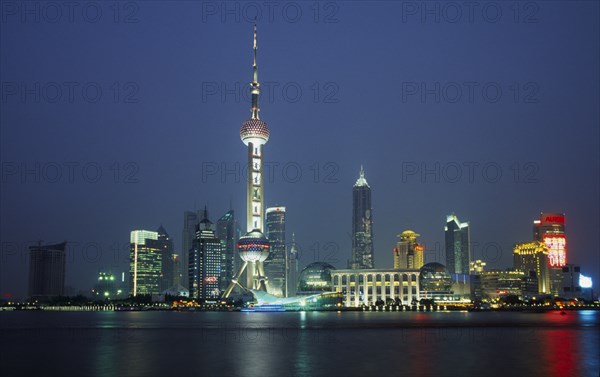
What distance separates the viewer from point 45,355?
254 feet

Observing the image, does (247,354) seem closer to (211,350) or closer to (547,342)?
(211,350)

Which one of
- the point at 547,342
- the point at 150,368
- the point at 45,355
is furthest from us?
the point at 547,342

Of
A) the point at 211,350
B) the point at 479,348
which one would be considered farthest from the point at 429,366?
the point at 211,350

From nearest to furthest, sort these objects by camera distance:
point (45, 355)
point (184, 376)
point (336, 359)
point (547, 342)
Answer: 1. point (184, 376)
2. point (336, 359)
3. point (45, 355)
4. point (547, 342)

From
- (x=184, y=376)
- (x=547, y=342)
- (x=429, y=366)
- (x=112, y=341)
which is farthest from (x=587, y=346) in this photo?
(x=112, y=341)

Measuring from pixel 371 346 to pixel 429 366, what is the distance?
858 inches

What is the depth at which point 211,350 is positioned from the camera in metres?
82.5

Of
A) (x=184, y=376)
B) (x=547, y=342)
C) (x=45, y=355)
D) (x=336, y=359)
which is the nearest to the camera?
(x=184, y=376)

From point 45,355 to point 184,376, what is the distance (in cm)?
2577

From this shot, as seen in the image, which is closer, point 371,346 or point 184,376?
point 184,376

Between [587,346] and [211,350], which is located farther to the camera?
[587,346]

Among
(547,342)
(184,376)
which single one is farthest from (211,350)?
(547,342)

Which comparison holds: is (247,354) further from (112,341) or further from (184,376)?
(112,341)

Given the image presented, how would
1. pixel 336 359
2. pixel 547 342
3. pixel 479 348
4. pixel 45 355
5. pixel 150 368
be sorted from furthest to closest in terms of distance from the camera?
pixel 547 342, pixel 479 348, pixel 45 355, pixel 336 359, pixel 150 368
